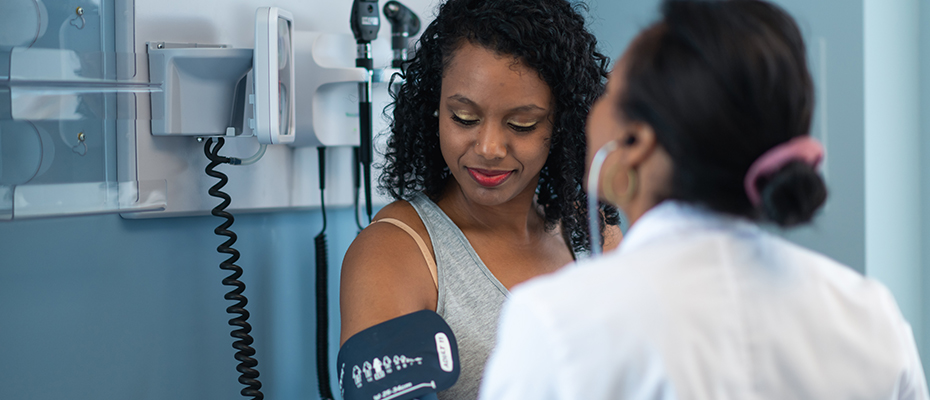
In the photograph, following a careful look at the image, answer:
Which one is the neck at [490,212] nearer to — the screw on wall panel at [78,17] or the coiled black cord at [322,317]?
the coiled black cord at [322,317]

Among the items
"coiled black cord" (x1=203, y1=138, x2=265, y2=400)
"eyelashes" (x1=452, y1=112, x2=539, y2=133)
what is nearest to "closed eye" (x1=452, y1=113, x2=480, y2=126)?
"eyelashes" (x1=452, y1=112, x2=539, y2=133)

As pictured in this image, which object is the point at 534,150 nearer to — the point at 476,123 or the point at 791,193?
the point at 476,123

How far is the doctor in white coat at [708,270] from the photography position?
0.53 metres

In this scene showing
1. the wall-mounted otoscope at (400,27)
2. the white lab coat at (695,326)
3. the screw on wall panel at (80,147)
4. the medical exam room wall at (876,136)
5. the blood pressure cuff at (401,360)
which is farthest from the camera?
the medical exam room wall at (876,136)

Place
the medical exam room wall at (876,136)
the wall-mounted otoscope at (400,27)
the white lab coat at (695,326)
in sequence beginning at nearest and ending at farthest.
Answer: the white lab coat at (695,326) → the wall-mounted otoscope at (400,27) → the medical exam room wall at (876,136)

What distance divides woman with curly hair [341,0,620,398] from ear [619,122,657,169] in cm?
56

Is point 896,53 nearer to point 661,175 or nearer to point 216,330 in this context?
point 661,175

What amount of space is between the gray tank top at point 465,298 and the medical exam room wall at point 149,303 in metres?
0.41

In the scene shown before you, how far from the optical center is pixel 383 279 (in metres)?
1.11

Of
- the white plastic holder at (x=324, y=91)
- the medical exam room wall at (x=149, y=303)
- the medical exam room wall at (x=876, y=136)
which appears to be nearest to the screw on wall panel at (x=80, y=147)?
the medical exam room wall at (x=149, y=303)

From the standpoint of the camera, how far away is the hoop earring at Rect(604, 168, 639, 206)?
61cm

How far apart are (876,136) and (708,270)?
1.59 meters

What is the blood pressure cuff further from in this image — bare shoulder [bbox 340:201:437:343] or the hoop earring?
the hoop earring

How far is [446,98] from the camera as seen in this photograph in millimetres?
1215
